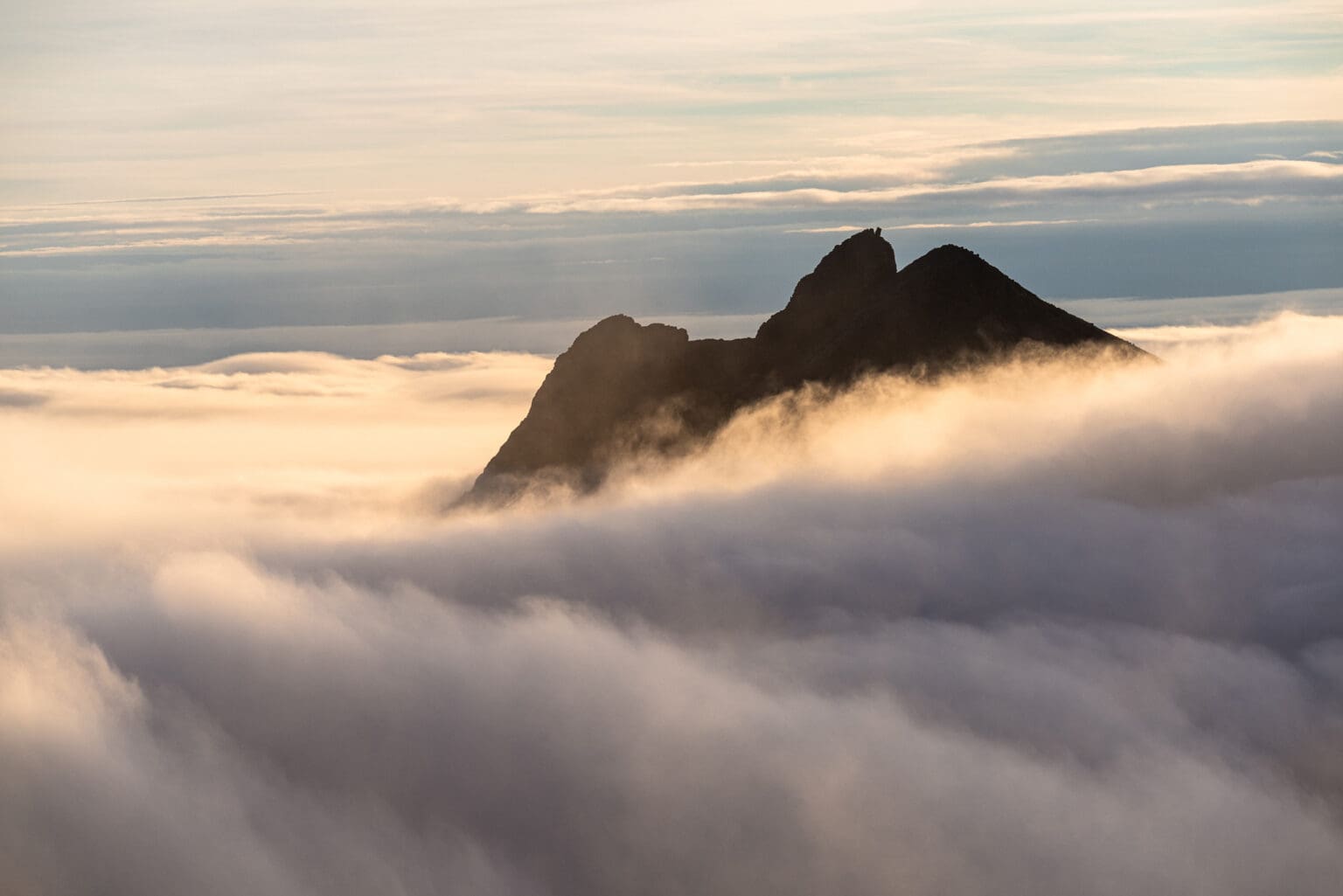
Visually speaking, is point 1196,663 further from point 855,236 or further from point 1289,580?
point 855,236

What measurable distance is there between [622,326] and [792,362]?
21912 mm

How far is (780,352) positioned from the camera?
181875mm

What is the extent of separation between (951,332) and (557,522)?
56.9 meters

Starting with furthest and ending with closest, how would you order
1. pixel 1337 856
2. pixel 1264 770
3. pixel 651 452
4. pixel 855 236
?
pixel 651 452 → pixel 855 236 → pixel 1264 770 → pixel 1337 856

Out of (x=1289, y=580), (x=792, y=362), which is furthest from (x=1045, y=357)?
(x=1289, y=580)

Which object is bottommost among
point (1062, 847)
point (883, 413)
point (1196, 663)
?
point (1062, 847)

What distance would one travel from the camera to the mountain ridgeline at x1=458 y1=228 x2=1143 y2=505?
170 m

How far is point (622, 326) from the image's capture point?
18438 centimetres

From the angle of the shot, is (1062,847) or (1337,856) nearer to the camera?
(1337,856)

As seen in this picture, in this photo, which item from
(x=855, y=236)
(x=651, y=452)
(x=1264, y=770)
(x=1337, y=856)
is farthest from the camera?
(x=651, y=452)

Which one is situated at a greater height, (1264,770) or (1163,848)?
(1264,770)

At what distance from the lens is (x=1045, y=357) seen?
18888 centimetres

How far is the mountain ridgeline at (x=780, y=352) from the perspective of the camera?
170500 millimetres

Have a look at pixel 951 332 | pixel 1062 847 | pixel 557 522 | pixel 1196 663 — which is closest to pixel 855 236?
pixel 951 332
